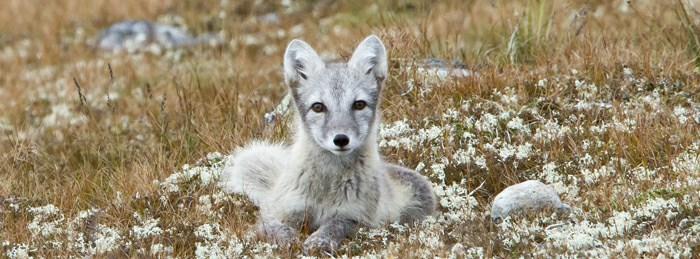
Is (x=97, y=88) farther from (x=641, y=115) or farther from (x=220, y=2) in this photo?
(x=641, y=115)

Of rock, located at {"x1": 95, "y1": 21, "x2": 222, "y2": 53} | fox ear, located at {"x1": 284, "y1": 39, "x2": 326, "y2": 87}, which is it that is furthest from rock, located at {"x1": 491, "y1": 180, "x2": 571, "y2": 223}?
rock, located at {"x1": 95, "y1": 21, "x2": 222, "y2": 53}

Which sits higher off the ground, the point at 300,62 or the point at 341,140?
the point at 300,62

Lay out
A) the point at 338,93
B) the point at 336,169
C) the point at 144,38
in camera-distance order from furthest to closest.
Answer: the point at 144,38
the point at 336,169
the point at 338,93

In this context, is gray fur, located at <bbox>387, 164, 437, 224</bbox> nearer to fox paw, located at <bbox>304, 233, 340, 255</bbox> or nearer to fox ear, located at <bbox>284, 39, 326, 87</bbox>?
fox paw, located at <bbox>304, 233, 340, 255</bbox>

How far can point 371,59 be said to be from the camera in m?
6.75

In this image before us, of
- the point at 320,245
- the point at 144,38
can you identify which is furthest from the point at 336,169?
the point at 144,38

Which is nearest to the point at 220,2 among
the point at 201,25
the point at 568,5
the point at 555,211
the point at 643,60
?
the point at 201,25

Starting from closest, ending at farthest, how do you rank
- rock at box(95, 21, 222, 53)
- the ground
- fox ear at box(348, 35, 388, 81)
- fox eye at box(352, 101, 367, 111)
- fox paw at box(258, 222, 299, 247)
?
1. the ground
2. fox paw at box(258, 222, 299, 247)
3. fox eye at box(352, 101, 367, 111)
4. fox ear at box(348, 35, 388, 81)
5. rock at box(95, 21, 222, 53)

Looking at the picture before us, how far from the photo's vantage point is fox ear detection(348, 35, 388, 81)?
6.70 metres

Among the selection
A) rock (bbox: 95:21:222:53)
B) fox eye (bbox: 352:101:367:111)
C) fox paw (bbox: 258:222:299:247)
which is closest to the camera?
fox paw (bbox: 258:222:299:247)

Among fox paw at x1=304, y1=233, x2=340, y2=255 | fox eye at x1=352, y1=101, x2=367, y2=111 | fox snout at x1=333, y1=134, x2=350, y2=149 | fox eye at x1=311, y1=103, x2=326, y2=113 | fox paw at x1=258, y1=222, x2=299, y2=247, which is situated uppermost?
fox eye at x1=311, y1=103, x2=326, y2=113

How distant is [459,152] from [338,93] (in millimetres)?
1482

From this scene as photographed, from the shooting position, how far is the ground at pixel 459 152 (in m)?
5.98

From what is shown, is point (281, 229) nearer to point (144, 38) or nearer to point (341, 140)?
point (341, 140)
